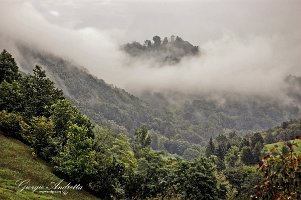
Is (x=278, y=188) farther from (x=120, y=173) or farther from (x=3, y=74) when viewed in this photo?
(x=3, y=74)

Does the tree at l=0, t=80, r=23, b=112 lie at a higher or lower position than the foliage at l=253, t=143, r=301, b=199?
higher

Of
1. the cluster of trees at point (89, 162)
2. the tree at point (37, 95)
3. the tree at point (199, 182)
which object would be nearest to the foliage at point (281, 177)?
the cluster of trees at point (89, 162)

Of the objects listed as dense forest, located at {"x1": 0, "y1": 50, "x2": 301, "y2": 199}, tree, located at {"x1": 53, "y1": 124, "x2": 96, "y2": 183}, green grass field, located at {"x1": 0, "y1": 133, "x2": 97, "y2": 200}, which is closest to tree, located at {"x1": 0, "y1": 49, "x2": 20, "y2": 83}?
dense forest, located at {"x1": 0, "y1": 50, "x2": 301, "y2": 199}

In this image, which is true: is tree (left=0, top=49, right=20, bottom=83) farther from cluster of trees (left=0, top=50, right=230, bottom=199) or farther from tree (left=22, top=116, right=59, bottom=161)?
tree (left=22, top=116, right=59, bottom=161)

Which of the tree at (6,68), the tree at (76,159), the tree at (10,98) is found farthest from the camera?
the tree at (6,68)

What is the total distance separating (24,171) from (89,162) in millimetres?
14147

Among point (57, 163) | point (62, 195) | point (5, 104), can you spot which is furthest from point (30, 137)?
point (62, 195)

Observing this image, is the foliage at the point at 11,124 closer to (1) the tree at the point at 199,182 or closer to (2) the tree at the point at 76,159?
(2) the tree at the point at 76,159

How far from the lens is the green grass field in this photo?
5175 cm

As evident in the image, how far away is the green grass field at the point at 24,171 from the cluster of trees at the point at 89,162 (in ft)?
10.3

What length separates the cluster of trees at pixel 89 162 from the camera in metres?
73.9

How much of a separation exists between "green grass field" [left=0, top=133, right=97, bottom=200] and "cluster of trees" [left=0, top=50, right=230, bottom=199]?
3144 mm

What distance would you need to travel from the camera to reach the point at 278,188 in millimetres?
14125

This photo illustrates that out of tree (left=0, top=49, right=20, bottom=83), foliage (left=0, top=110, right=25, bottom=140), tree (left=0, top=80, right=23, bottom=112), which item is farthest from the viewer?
tree (left=0, top=49, right=20, bottom=83)
